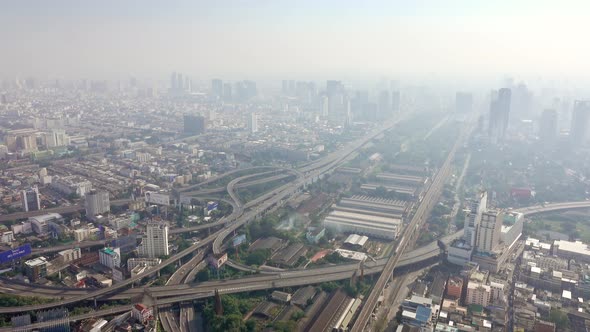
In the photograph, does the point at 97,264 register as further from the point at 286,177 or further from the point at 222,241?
the point at 286,177

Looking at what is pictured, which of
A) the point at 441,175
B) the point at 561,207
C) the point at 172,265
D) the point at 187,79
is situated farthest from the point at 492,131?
the point at 187,79

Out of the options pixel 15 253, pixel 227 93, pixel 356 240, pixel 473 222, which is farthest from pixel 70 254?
pixel 227 93

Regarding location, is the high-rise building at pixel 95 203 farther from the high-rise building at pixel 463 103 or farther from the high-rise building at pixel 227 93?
the high-rise building at pixel 227 93

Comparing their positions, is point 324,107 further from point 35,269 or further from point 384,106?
point 35,269

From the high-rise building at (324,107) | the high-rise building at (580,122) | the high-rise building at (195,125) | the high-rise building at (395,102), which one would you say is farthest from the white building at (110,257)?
the high-rise building at (395,102)

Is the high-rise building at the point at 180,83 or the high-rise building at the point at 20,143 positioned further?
the high-rise building at the point at 180,83
